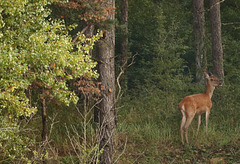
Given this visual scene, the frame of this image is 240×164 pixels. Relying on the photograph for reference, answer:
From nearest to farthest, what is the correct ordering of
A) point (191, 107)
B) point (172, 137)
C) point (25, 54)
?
point (25, 54)
point (172, 137)
point (191, 107)

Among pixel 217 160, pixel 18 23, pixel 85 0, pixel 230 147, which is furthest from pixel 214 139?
pixel 18 23

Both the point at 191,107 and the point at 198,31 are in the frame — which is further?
the point at 198,31

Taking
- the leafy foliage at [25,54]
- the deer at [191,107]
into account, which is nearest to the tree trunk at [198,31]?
the deer at [191,107]

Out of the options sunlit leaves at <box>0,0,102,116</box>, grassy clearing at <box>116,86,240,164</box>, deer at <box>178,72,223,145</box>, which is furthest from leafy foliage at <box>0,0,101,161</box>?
deer at <box>178,72,223,145</box>

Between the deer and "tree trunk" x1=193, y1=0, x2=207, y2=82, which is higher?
"tree trunk" x1=193, y1=0, x2=207, y2=82

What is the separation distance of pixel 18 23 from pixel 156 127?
5.47m

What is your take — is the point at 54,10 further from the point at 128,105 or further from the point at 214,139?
the point at 214,139

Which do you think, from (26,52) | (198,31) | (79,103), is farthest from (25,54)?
(198,31)

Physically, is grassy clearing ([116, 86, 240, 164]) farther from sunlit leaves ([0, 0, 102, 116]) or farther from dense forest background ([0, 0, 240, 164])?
sunlit leaves ([0, 0, 102, 116])

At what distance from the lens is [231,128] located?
11789 mm

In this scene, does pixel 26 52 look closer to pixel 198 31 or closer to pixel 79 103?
pixel 79 103

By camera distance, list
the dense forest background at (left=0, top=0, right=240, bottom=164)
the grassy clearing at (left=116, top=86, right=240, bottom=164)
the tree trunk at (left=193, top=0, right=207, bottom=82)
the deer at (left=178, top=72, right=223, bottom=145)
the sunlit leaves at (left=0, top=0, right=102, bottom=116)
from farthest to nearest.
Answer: the tree trunk at (left=193, top=0, right=207, bottom=82) < the deer at (left=178, top=72, right=223, bottom=145) < the grassy clearing at (left=116, top=86, right=240, bottom=164) < the dense forest background at (left=0, top=0, right=240, bottom=164) < the sunlit leaves at (left=0, top=0, right=102, bottom=116)

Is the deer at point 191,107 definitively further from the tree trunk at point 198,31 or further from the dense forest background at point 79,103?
the tree trunk at point 198,31

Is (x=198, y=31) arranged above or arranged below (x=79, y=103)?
above
